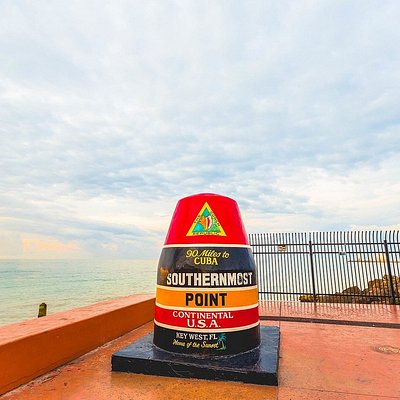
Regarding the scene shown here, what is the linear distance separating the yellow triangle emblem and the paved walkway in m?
1.71

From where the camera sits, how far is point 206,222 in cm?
400

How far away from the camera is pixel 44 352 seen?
3.35m

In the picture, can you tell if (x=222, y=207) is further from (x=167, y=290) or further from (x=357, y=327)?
(x=357, y=327)

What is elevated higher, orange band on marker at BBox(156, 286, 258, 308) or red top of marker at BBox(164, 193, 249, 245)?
red top of marker at BBox(164, 193, 249, 245)

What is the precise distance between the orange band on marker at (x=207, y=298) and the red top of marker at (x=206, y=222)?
0.62 meters

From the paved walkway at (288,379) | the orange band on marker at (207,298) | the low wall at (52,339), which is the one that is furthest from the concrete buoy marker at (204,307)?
the low wall at (52,339)

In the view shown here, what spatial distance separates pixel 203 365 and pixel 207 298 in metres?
A: 0.73

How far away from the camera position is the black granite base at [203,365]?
10.3 ft

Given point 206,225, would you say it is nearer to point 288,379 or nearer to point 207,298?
point 207,298

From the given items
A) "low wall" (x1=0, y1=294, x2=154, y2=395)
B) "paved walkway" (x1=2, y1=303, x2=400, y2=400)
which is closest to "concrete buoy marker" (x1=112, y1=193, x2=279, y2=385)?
"paved walkway" (x1=2, y1=303, x2=400, y2=400)

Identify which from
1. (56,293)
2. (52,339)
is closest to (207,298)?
(52,339)

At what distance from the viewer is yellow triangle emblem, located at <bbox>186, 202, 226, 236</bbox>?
3.95 meters

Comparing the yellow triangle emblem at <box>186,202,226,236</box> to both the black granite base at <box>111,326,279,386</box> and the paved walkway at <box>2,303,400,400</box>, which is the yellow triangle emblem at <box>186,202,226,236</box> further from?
the paved walkway at <box>2,303,400,400</box>

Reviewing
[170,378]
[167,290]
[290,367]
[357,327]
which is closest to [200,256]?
[167,290]
